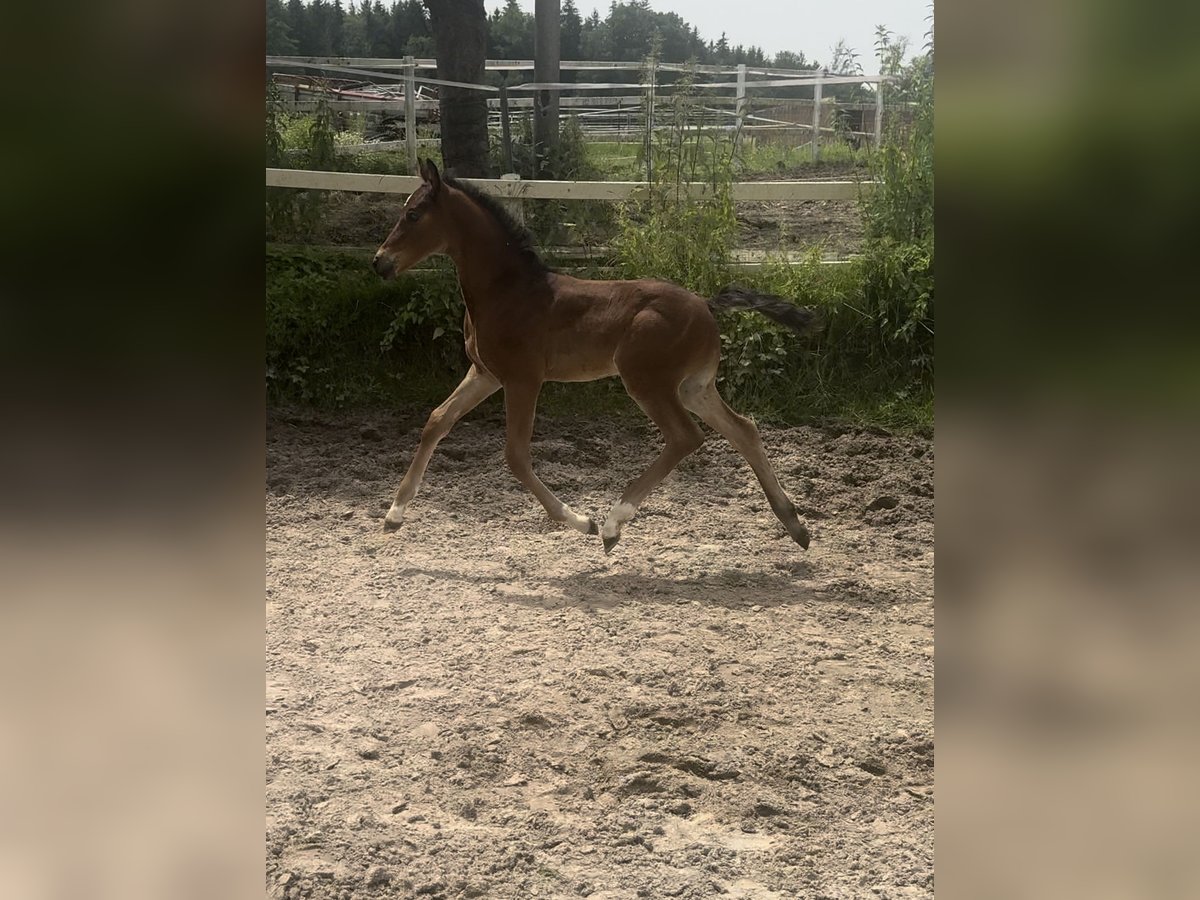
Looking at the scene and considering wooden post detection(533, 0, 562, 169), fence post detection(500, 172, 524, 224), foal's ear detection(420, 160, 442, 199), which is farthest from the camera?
wooden post detection(533, 0, 562, 169)

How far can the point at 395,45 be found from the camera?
1112 centimetres

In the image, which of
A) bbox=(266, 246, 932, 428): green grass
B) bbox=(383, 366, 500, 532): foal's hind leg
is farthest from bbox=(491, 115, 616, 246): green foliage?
bbox=(383, 366, 500, 532): foal's hind leg

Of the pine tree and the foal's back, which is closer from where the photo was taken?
the foal's back

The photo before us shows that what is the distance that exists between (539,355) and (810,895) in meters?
3.32

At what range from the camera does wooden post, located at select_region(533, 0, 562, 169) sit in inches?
376

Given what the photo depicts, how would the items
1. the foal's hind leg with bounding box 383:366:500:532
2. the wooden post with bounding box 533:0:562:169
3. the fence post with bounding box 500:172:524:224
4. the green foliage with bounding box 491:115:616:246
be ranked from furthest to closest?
the wooden post with bounding box 533:0:562:169 → the green foliage with bounding box 491:115:616:246 → the fence post with bounding box 500:172:524:224 → the foal's hind leg with bounding box 383:366:500:532

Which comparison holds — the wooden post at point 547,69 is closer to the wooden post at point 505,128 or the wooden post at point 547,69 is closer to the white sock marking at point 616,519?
the wooden post at point 505,128

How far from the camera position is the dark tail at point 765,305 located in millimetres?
5273

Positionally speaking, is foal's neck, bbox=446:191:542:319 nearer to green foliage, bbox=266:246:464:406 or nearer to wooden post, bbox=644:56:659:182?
green foliage, bbox=266:246:464:406

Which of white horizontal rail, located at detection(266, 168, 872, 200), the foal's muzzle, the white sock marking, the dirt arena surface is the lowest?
the dirt arena surface
